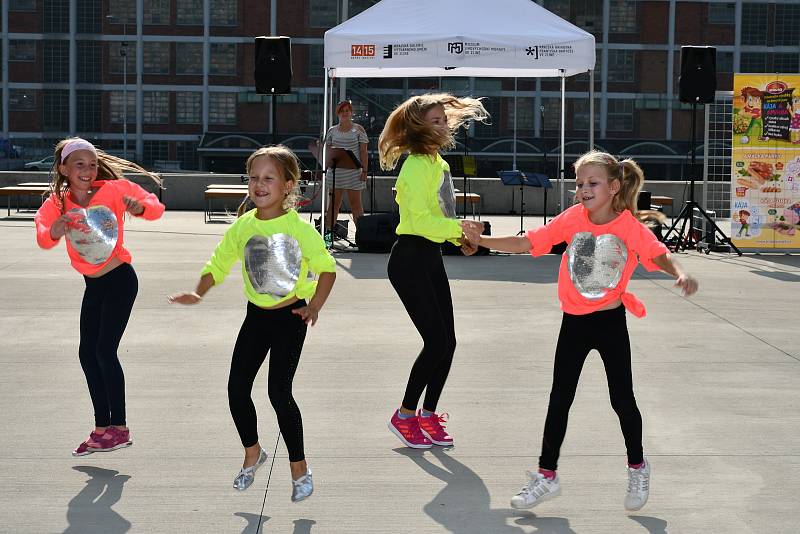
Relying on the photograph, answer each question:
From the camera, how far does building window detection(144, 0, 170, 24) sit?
240 ft

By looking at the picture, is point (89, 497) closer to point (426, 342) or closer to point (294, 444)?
point (294, 444)

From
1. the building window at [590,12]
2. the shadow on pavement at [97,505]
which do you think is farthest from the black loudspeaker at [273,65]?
the building window at [590,12]

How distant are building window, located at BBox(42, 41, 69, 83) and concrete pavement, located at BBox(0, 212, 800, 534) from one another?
66.5 meters

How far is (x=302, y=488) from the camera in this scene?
15.2ft

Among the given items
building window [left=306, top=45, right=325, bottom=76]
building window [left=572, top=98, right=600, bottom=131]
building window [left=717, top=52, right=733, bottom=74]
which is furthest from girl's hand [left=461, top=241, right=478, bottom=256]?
building window [left=717, top=52, right=733, bottom=74]

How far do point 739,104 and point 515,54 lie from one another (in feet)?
10.5

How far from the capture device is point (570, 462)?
5211 millimetres

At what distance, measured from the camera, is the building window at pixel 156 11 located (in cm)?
7306

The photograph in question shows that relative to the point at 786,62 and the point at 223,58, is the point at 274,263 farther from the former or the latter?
the point at 786,62

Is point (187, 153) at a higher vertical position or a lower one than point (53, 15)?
lower

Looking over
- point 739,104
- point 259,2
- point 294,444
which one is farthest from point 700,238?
point 259,2

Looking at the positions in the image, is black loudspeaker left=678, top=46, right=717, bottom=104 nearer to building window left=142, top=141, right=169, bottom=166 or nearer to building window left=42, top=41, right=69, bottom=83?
building window left=142, top=141, right=169, bottom=166

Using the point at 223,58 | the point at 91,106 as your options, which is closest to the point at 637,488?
the point at 223,58

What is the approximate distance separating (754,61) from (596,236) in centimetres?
Result: 7554
